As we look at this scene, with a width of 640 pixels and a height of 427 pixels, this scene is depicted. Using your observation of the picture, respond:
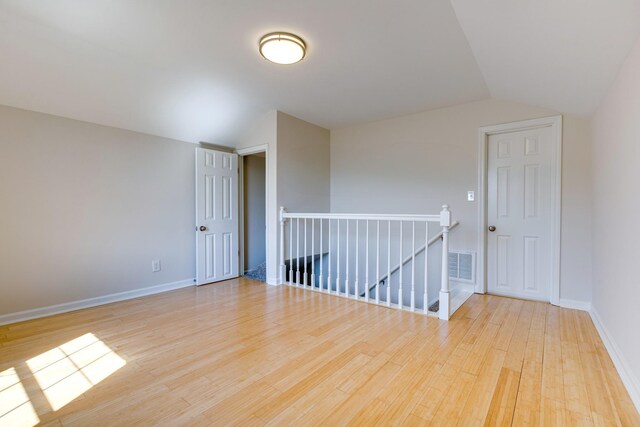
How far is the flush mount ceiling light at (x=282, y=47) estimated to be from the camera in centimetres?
229

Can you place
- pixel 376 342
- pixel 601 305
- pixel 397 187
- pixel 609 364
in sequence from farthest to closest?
pixel 397 187 < pixel 601 305 < pixel 376 342 < pixel 609 364

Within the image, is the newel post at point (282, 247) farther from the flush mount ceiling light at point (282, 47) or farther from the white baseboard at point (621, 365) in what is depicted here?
the white baseboard at point (621, 365)

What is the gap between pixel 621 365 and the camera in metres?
1.74

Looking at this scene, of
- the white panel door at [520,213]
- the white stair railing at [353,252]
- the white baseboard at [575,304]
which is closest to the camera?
the white baseboard at [575,304]

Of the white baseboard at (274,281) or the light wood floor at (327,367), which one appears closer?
the light wood floor at (327,367)

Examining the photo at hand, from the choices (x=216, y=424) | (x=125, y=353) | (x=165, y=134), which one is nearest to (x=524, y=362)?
(x=216, y=424)

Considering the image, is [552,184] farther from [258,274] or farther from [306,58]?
[258,274]

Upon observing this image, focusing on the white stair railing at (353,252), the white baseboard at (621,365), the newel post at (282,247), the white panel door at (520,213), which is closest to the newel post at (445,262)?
the white stair railing at (353,252)

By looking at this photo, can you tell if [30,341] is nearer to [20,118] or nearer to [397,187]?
[20,118]

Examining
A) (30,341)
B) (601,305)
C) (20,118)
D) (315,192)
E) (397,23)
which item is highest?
(397,23)

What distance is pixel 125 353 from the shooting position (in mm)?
2014

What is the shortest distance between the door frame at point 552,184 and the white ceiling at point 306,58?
26 centimetres

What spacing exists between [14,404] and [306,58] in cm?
308

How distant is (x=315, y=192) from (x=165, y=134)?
2151mm
